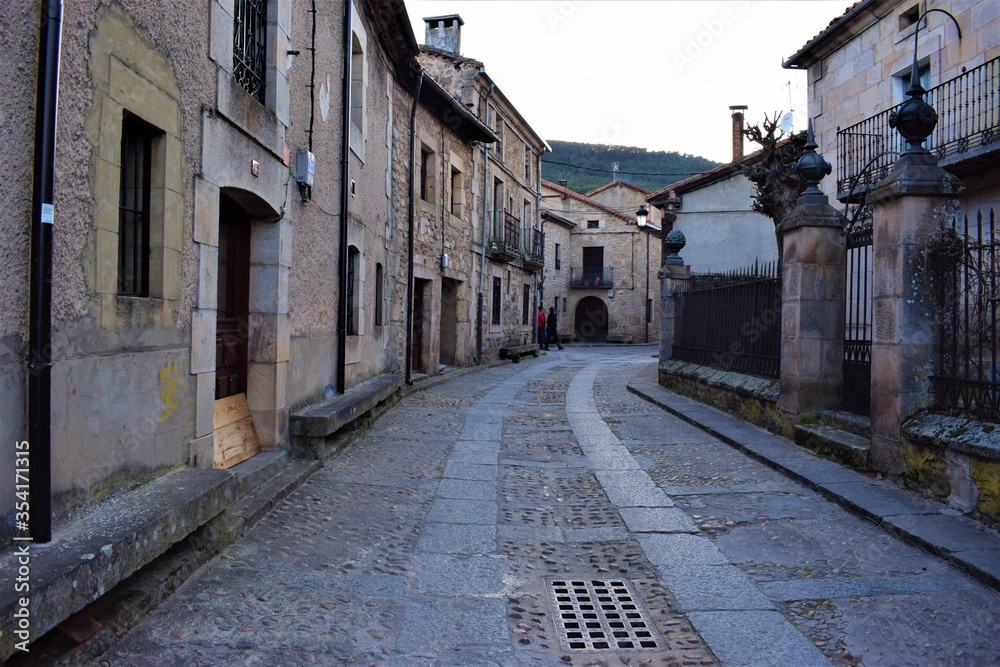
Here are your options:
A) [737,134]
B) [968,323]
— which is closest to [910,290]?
[968,323]

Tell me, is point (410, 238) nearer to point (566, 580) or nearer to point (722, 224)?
point (566, 580)

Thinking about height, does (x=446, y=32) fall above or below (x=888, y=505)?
above

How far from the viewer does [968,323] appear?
439cm

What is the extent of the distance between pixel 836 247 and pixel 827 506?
8.81 feet

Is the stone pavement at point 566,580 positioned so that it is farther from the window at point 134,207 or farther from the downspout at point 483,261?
the downspout at point 483,261

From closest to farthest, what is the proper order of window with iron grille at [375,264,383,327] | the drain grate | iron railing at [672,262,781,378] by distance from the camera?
the drain grate < iron railing at [672,262,781,378] < window with iron grille at [375,264,383,327]

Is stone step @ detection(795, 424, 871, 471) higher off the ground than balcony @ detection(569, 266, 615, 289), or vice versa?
balcony @ detection(569, 266, 615, 289)

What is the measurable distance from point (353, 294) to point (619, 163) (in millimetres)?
63510

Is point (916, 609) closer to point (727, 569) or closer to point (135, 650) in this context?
point (727, 569)

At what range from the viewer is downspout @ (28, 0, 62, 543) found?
2480 millimetres

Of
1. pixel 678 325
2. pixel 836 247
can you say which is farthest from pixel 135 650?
pixel 678 325

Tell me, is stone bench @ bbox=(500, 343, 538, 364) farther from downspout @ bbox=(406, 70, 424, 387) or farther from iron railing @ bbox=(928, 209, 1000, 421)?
iron railing @ bbox=(928, 209, 1000, 421)

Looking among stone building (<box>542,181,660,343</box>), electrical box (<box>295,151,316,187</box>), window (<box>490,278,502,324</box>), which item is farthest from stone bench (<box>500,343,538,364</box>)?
stone building (<box>542,181,660,343</box>)

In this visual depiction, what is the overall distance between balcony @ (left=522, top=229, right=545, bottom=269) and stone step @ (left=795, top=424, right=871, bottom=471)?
16.1 metres
